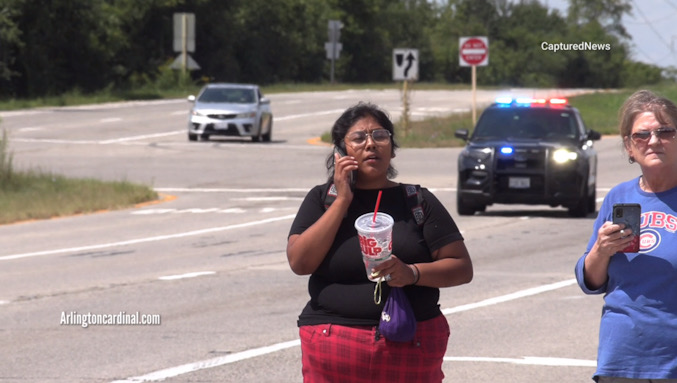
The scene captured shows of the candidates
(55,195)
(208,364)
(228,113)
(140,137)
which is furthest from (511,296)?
(140,137)

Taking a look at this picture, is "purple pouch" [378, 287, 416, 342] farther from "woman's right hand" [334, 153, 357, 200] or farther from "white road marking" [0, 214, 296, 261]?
"white road marking" [0, 214, 296, 261]

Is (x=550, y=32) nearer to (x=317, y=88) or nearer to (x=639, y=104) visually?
(x=317, y=88)

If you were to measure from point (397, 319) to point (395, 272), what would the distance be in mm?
183

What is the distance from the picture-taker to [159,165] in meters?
30.2

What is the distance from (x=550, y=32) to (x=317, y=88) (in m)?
26.8

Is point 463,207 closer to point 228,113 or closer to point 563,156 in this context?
point 563,156

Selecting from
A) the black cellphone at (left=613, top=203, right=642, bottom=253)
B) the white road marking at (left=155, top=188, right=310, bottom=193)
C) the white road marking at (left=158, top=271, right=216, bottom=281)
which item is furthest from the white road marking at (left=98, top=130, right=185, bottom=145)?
the black cellphone at (left=613, top=203, right=642, bottom=253)

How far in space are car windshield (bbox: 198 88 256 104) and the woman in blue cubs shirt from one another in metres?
32.5

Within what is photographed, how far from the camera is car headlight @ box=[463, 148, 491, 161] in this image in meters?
18.9

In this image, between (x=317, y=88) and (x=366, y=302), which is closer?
(x=366, y=302)

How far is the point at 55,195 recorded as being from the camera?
22.8 m

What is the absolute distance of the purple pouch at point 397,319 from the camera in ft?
15.4

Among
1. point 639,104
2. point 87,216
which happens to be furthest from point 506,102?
point 639,104

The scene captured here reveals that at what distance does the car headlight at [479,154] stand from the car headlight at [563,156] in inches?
38.8
